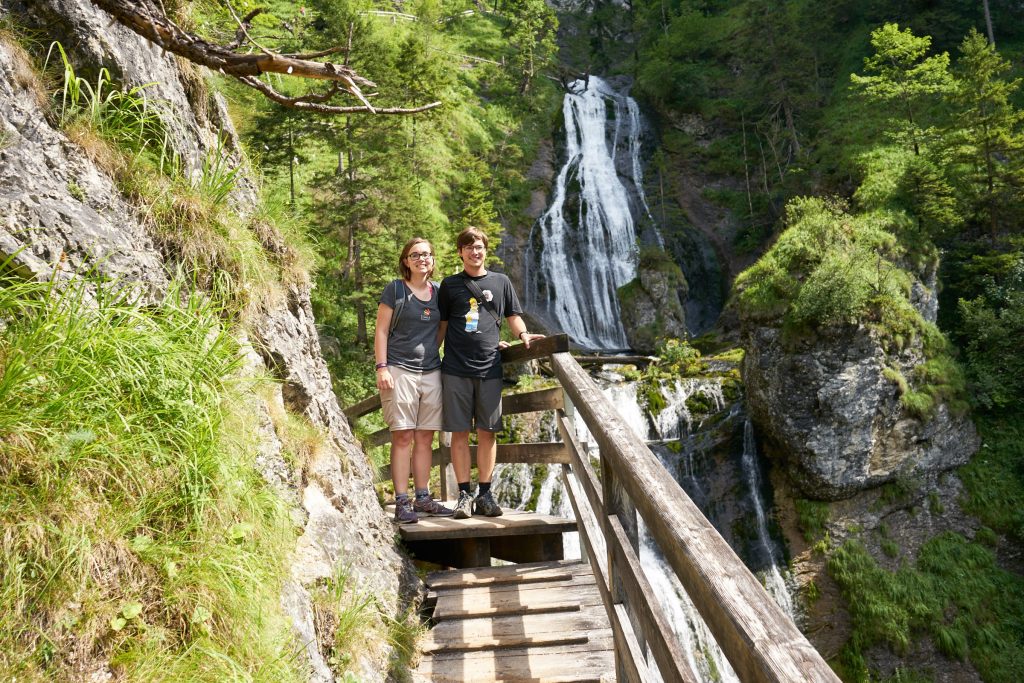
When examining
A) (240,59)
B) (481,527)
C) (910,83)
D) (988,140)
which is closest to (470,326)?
(481,527)

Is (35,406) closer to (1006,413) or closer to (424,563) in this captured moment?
(424,563)

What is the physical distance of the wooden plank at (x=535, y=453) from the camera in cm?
392

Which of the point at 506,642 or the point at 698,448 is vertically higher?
the point at 506,642

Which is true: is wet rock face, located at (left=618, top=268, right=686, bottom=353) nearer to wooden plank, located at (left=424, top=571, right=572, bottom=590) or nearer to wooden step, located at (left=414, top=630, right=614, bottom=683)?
wooden plank, located at (left=424, top=571, right=572, bottom=590)

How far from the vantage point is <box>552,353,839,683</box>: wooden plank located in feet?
2.85

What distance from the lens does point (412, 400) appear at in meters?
3.84

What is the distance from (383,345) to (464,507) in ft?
4.42

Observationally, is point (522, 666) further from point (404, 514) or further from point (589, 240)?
point (589, 240)

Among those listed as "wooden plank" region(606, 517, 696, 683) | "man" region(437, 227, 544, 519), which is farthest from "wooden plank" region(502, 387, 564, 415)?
"wooden plank" region(606, 517, 696, 683)

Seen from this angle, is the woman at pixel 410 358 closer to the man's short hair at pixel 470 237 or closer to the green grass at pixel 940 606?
the man's short hair at pixel 470 237

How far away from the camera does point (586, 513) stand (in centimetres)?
320

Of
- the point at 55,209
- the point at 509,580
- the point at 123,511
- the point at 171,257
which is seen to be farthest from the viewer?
the point at 509,580

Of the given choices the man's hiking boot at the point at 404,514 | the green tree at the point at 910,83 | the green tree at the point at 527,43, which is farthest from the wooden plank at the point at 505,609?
the green tree at the point at 527,43

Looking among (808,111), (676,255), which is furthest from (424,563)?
(808,111)
